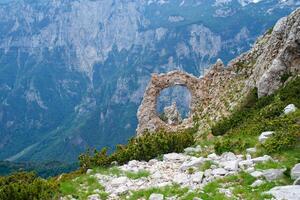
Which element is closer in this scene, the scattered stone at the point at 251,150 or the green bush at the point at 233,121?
the scattered stone at the point at 251,150

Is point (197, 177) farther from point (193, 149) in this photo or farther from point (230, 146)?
point (193, 149)

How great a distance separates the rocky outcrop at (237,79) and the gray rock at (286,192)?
19.8 meters

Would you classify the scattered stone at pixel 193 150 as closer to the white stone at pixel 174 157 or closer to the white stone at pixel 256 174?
the white stone at pixel 174 157

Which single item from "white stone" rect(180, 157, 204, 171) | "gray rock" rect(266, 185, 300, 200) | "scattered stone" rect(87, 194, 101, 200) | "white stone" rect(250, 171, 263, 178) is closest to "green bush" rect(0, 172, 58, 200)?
"scattered stone" rect(87, 194, 101, 200)

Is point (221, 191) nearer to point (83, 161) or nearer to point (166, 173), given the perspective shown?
point (166, 173)

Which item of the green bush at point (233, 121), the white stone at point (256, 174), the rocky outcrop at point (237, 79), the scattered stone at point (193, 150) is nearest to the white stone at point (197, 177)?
the white stone at point (256, 174)

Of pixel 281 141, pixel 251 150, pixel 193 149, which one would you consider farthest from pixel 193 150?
pixel 281 141

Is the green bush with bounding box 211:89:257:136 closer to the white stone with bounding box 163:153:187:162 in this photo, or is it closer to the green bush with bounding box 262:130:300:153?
the white stone with bounding box 163:153:187:162

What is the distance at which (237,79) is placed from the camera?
2005 inches

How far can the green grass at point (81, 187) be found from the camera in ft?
72.9

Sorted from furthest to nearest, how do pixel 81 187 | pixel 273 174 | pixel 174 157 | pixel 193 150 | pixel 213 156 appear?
pixel 193 150 < pixel 174 157 < pixel 213 156 < pixel 81 187 < pixel 273 174

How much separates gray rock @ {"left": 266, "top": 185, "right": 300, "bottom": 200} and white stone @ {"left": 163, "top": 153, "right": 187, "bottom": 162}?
8683 millimetres

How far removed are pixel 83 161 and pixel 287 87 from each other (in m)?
14.3

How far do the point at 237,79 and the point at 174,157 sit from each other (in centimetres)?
2583
